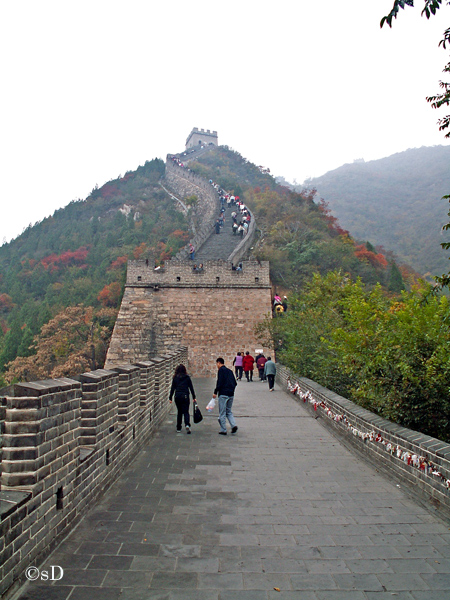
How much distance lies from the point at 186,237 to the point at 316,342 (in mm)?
32606

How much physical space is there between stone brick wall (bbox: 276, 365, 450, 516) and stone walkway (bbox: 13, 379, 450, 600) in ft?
0.60

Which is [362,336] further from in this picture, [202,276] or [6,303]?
[6,303]

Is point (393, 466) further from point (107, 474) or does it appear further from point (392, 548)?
point (107, 474)

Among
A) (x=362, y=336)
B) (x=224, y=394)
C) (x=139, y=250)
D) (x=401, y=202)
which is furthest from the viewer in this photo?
(x=401, y=202)

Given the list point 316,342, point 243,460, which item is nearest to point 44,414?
point 243,460

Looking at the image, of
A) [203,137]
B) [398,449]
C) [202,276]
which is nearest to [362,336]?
[398,449]

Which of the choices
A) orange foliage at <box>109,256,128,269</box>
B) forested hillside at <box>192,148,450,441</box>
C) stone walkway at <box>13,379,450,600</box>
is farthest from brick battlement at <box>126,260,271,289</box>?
orange foliage at <box>109,256,128,269</box>

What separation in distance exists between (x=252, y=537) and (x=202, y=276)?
60.0ft

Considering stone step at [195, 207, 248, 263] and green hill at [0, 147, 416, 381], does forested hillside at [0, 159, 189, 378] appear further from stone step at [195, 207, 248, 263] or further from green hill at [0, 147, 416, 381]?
stone step at [195, 207, 248, 263]

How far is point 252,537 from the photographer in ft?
11.6

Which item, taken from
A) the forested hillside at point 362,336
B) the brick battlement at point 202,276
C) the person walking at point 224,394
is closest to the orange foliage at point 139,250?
the forested hillside at point 362,336

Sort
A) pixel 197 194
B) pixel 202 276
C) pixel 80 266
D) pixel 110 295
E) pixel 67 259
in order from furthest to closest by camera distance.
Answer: pixel 67 259 < pixel 80 266 < pixel 197 194 < pixel 110 295 < pixel 202 276

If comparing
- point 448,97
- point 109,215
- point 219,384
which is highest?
point 109,215

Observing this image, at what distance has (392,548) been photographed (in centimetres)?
340
